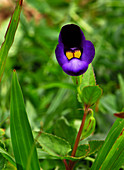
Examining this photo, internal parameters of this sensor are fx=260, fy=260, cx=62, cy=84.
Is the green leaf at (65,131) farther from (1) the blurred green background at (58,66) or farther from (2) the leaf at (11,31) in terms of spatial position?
(2) the leaf at (11,31)

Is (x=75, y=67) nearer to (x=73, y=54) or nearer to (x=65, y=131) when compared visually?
(x=73, y=54)

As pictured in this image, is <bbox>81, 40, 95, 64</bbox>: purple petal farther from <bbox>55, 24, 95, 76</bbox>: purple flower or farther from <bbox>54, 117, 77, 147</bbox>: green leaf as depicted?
<bbox>54, 117, 77, 147</bbox>: green leaf

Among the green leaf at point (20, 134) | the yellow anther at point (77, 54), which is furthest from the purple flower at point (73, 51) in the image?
the green leaf at point (20, 134)

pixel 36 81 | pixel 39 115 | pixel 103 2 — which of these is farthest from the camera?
pixel 103 2

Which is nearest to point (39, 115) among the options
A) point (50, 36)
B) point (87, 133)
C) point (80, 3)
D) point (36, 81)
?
point (36, 81)

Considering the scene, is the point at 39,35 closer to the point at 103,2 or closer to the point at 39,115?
the point at 103,2
